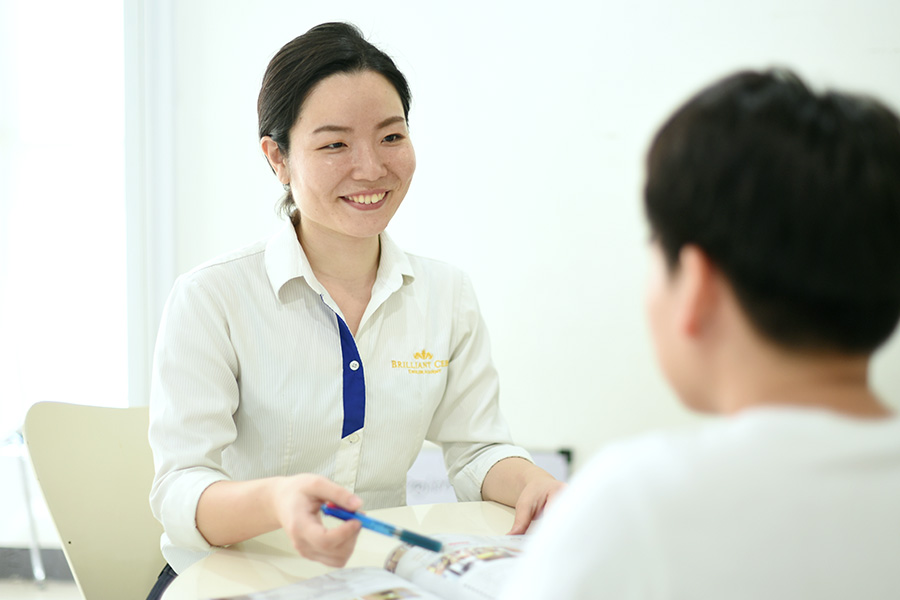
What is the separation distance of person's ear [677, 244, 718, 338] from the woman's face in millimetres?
916

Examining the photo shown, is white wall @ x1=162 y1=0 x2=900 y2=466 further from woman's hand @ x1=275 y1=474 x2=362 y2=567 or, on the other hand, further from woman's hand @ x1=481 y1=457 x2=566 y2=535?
woman's hand @ x1=275 y1=474 x2=362 y2=567

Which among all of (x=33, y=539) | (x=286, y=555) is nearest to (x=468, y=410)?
(x=286, y=555)

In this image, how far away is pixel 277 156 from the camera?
58.0 inches

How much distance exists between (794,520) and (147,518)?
1403 millimetres

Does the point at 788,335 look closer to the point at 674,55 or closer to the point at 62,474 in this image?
the point at 62,474

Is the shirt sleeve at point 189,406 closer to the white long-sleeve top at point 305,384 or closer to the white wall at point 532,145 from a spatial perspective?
the white long-sleeve top at point 305,384

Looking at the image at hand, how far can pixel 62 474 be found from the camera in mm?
1441

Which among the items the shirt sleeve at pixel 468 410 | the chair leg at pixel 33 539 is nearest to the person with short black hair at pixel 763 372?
the shirt sleeve at pixel 468 410

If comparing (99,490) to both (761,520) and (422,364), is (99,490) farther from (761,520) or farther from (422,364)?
(761,520)

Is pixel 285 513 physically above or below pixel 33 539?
above

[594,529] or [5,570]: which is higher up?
[594,529]

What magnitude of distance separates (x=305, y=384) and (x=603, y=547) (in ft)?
3.11

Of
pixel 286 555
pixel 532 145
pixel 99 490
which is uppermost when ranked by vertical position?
pixel 532 145

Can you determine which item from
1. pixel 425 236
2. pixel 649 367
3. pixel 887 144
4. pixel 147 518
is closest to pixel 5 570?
pixel 147 518
